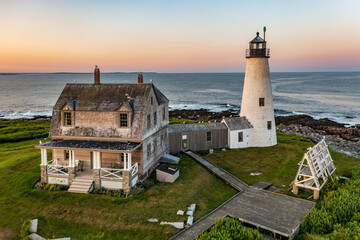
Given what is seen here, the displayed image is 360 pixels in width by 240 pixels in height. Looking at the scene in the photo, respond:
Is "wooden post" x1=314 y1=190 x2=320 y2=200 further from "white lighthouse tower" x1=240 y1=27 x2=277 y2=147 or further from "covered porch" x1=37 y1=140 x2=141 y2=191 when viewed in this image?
"white lighthouse tower" x1=240 y1=27 x2=277 y2=147

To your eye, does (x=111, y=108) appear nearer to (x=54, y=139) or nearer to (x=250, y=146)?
(x=54, y=139)

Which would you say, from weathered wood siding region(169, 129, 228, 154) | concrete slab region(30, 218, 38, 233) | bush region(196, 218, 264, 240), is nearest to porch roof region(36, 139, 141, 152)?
concrete slab region(30, 218, 38, 233)

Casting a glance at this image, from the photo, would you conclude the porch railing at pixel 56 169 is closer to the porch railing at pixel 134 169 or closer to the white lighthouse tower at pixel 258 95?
the porch railing at pixel 134 169

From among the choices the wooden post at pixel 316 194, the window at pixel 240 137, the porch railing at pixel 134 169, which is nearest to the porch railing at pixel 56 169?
the porch railing at pixel 134 169

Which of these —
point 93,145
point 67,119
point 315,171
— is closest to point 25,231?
point 93,145

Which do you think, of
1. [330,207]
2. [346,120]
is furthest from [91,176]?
[346,120]
